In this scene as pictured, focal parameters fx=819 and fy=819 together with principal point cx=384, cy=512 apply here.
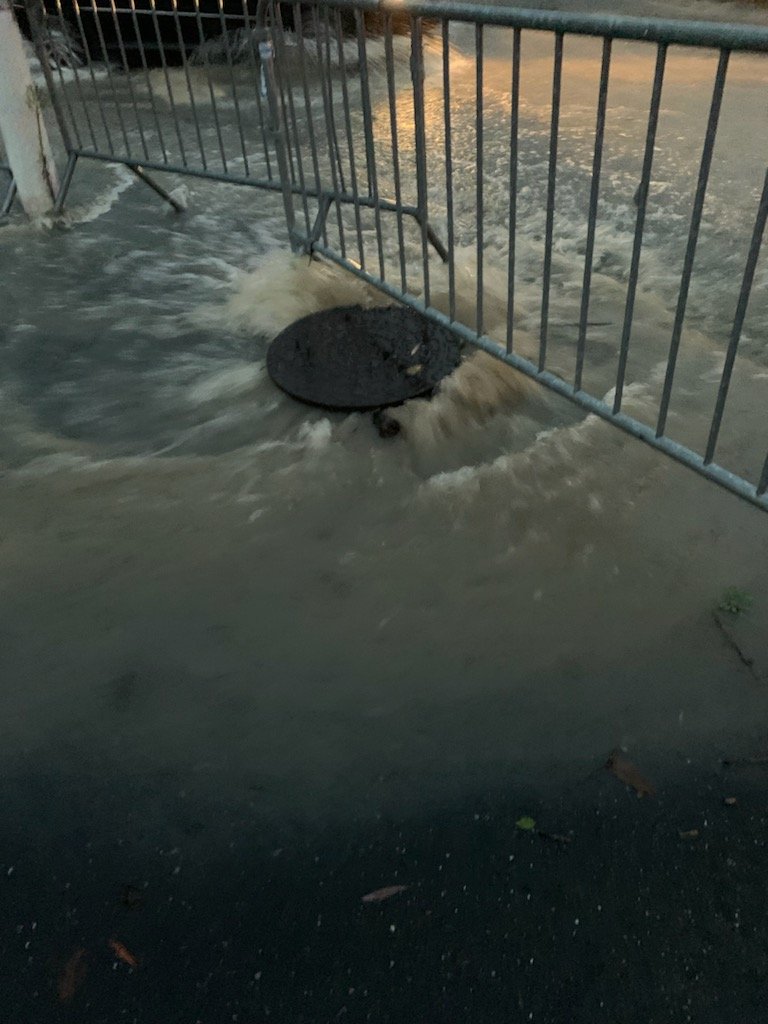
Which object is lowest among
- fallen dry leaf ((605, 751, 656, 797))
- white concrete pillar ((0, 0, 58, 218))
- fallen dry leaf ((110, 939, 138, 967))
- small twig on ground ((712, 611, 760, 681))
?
fallen dry leaf ((605, 751, 656, 797))

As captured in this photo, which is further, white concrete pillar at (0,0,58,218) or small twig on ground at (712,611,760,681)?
white concrete pillar at (0,0,58,218)

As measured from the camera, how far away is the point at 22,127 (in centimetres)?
561

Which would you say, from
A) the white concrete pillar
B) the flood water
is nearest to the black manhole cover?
the flood water

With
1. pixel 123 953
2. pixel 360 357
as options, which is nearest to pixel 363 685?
pixel 123 953

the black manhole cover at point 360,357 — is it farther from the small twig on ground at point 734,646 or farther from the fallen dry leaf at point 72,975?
the fallen dry leaf at point 72,975

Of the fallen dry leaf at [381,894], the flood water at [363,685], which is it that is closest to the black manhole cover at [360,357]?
the flood water at [363,685]

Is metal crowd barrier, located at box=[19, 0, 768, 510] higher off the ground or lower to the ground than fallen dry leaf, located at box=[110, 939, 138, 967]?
higher

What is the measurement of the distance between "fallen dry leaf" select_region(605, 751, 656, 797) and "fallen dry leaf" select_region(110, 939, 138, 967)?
1358 mm

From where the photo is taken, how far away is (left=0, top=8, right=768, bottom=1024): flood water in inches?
78.7

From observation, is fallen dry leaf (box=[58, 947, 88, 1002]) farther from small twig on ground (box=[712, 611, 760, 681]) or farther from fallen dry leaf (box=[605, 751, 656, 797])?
small twig on ground (box=[712, 611, 760, 681])

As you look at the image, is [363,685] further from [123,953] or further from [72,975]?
[72,975]

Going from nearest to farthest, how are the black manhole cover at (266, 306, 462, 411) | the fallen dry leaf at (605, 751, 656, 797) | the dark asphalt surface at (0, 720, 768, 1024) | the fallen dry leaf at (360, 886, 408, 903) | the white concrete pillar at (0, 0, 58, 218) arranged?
the dark asphalt surface at (0, 720, 768, 1024), the fallen dry leaf at (360, 886, 408, 903), the fallen dry leaf at (605, 751, 656, 797), the black manhole cover at (266, 306, 462, 411), the white concrete pillar at (0, 0, 58, 218)

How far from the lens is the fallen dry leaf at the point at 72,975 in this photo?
6.38ft

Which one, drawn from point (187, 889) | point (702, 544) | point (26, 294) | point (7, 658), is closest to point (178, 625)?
point (7, 658)
